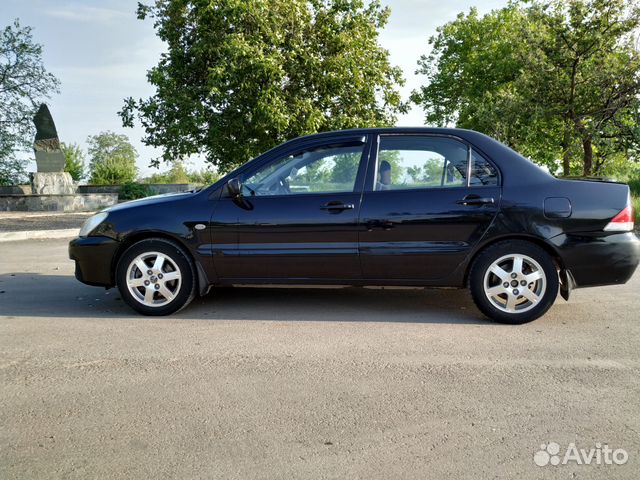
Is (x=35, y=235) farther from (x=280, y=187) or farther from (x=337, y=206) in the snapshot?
(x=337, y=206)

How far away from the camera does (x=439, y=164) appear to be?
15.7 ft

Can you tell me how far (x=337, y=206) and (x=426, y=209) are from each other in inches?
31.0

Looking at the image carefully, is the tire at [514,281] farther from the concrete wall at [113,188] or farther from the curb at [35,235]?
the concrete wall at [113,188]

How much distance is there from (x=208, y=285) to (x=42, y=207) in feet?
64.4

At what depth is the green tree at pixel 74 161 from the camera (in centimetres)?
3341

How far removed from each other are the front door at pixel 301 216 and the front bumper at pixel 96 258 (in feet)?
3.51

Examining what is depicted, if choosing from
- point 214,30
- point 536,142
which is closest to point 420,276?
point 214,30

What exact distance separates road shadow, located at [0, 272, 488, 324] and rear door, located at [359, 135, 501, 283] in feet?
1.52

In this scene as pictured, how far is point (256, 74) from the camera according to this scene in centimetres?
1430

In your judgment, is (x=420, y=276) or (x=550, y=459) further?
(x=420, y=276)

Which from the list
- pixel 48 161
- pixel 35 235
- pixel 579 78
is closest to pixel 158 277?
pixel 35 235

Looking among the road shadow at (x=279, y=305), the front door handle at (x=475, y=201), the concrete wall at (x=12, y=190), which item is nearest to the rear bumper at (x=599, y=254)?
the front door handle at (x=475, y=201)

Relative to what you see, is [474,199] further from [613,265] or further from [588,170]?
[588,170]

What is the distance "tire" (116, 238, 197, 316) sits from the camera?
495 centimetres
